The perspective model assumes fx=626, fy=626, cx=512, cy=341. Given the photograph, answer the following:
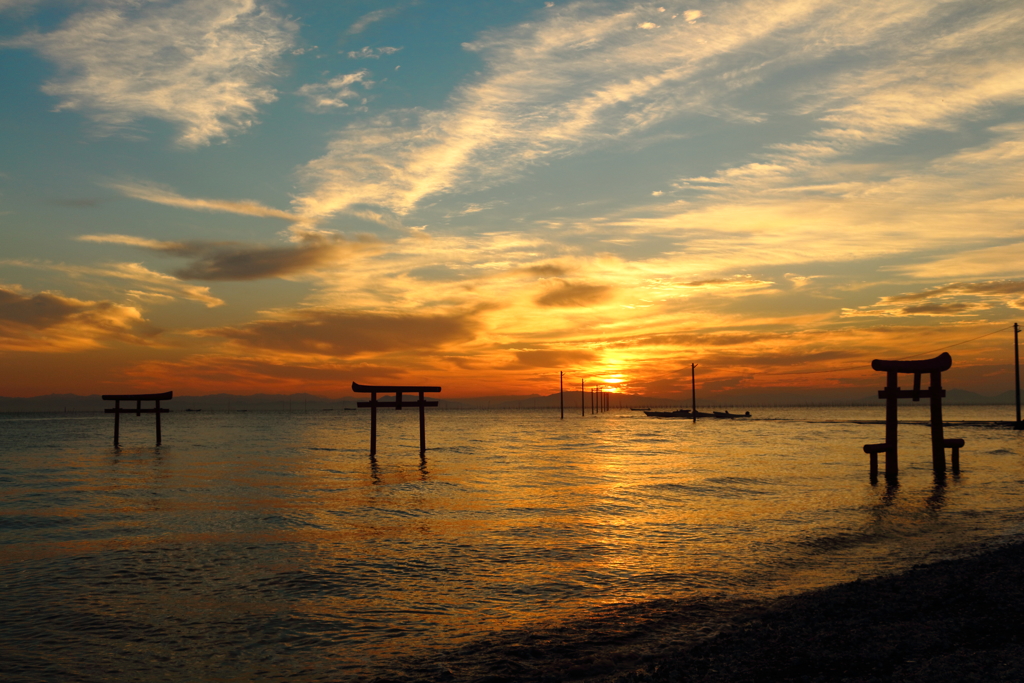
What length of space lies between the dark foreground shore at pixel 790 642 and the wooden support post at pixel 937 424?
17245 millimetres

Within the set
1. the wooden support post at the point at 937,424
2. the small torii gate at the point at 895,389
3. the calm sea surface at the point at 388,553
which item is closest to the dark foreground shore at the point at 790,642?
the calm sea surface at the point at 388,553

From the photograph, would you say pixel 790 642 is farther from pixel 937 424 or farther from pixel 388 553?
pixel 937 424

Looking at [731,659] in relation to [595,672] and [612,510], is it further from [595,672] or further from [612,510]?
[612,510]

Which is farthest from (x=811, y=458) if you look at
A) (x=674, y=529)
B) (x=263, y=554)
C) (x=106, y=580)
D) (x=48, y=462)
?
(x=48, y=462)

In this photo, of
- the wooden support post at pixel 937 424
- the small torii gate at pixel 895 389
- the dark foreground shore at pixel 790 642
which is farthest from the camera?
the wooden support post at pixel 937 424

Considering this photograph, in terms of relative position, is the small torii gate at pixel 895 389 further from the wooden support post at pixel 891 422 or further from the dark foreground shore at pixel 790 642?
the dark foreground shore at pixel 790 642

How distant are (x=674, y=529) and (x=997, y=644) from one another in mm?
8982

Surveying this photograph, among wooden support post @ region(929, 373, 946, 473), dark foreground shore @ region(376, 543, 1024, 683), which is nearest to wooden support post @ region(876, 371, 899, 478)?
wooden support post @ region(929, 373, 946, 473)

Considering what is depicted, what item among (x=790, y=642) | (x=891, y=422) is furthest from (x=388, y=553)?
(x=891, y=422)

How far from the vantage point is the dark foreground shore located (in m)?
5.78

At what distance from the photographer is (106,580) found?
1050cm

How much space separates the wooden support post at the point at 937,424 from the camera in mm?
23844

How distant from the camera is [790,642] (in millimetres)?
6629

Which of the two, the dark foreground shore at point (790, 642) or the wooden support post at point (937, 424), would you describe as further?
the wooden support post at point (937, 424)
